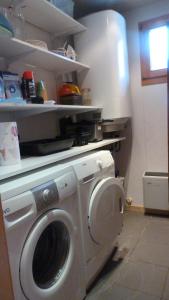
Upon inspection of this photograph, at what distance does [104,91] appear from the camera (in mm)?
2248

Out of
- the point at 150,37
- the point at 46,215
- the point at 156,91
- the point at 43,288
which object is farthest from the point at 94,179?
the point at 150,37

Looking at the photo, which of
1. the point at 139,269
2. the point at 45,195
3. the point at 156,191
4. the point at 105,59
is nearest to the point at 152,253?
the point at 139,269

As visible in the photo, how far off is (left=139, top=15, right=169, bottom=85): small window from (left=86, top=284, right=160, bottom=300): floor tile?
1.93 m

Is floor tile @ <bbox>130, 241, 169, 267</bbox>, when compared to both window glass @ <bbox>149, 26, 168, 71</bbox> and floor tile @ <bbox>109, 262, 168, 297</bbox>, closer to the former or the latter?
floor tile @ <bbox>109, 262, 168, 297</bbox>

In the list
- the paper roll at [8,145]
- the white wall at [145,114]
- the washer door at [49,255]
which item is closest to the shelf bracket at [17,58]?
the paper roll at [8,145]

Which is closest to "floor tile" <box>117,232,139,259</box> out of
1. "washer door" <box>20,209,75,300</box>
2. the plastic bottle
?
"washer door" <box>20,209,75,300</box>

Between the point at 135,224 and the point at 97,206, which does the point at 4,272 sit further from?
the point at 135,224

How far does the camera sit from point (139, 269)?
1.74 meters

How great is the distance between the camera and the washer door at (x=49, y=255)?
102 cm

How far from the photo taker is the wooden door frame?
3.05ft

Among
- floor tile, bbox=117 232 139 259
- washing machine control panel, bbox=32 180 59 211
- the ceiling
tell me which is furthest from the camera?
the ceiling

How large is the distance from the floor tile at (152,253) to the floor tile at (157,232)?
7 centimetres

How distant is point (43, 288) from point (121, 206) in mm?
924

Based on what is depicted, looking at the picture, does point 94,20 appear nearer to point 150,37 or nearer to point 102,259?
point 150,37
